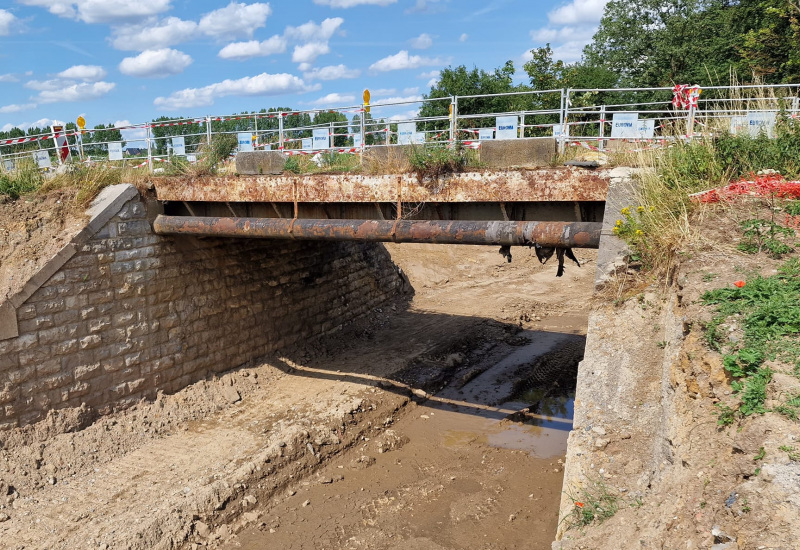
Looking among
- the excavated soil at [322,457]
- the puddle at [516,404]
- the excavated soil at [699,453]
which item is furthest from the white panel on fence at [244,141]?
the excavated soil at [699,453]

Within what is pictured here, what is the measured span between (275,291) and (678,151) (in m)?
8.72

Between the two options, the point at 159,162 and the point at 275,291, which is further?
the point at 275,291

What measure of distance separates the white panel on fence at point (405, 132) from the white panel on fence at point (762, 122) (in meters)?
5.13

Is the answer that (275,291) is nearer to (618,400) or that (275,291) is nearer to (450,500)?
(450,500)

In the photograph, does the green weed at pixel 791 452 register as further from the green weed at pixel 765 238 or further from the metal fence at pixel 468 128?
the metal fence at pixel 468 128

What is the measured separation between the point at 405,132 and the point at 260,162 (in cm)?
325

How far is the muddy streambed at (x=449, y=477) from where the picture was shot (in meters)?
7.53

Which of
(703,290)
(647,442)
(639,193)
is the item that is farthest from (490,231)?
(647,442)

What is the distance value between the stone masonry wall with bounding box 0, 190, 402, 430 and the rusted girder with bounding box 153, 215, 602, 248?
0.93 metres

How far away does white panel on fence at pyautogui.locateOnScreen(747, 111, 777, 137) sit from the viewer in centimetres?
723

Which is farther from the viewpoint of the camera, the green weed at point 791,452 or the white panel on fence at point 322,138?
the white panel on fence at point 322,138

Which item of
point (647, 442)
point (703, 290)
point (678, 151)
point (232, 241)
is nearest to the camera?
point (647, 442)

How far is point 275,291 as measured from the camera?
510 inches

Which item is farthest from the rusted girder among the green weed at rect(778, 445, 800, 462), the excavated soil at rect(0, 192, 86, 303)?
the green weed at rect(778, 445, 800, 462)
